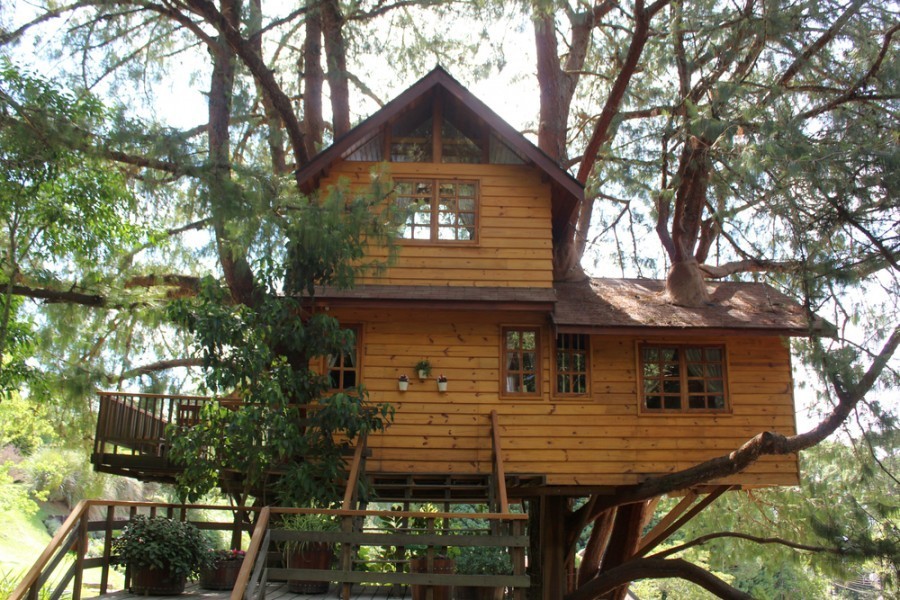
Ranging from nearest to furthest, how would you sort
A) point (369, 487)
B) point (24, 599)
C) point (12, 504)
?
point (24, 599) < point (369, 487) < point (12, 504)

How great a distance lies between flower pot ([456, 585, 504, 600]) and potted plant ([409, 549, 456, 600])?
503 mm

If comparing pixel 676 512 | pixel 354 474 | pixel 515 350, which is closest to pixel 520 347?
pixel 515 350

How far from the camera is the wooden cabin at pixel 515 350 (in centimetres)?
1198

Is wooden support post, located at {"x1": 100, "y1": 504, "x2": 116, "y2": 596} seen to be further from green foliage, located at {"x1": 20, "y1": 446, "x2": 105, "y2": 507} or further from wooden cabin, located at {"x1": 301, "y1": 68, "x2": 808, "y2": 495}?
green foliage, located at {"x1": 20, "y1": 446, "x2": 105, "y2": 507}

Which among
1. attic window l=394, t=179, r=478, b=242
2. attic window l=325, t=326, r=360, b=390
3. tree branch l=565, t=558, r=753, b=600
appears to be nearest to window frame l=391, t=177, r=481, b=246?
attic window l=394, t=179, r=478, b=242

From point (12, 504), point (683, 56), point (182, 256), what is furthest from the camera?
point (12, 504)

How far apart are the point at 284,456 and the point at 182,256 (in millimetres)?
6229

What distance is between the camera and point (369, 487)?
1109 cm

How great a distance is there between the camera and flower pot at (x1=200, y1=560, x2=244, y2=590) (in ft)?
32.6

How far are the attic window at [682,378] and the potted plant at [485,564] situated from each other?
4253 mm

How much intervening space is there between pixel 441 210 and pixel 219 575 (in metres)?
6.14

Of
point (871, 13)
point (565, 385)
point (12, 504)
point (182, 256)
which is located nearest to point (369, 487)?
point (565, 385)

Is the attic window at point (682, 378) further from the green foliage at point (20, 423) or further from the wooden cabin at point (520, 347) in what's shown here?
the green foliage at point (20, 423)

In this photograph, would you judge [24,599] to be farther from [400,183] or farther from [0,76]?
[400,183]
